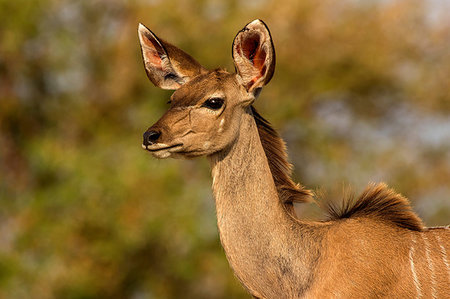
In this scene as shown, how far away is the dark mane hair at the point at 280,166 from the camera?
582cm

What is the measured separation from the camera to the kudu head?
5.55m

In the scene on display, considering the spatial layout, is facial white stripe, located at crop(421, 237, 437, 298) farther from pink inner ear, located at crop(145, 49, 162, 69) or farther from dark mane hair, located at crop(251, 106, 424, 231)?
pink inner ear, located at crop(145, 49, 162, 69)

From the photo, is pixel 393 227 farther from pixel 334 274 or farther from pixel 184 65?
pixel 184 65

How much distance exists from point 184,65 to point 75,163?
1242cm

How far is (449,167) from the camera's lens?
23047mm

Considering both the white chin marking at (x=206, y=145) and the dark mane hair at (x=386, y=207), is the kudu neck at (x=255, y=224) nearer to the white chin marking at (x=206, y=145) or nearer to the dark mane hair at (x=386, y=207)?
the white chin marking at (x=206, y=145)

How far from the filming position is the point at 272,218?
219 inches

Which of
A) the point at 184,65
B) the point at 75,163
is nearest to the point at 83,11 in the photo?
the point at 75,163

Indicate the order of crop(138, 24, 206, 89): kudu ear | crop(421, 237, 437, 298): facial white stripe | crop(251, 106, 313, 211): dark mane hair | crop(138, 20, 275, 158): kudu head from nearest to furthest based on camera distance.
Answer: crop(421, 237, 437, 298): facial white stripe < crop(138, 20, 275, 158): kudu head < crop(251, 106, 313, 211): dark mane hair < crop(138, 24, 206, 89): kudu ear

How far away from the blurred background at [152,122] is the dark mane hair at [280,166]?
11.9 meters

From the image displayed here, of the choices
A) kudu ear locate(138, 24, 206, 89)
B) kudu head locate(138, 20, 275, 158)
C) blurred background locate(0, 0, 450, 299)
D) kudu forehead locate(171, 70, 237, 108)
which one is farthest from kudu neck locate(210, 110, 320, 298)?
blurred background locate(0, 0, 450, 299)

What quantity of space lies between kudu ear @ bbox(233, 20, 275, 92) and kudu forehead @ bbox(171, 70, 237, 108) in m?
0.11

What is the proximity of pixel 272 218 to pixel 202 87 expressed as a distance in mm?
986

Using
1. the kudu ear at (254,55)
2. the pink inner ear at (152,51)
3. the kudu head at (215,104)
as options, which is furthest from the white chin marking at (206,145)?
the pink inner ear at (152,51)
